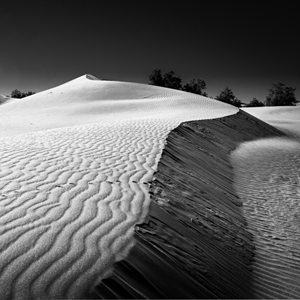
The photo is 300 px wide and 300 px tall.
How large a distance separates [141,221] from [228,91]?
74.6m

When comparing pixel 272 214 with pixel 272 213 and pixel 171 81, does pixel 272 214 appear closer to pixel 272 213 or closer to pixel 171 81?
pixel 272 213

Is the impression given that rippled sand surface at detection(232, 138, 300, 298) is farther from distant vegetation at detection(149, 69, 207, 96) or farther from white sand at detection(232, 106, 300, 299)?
distant vegetation at detection(149, 69, 207, 96)

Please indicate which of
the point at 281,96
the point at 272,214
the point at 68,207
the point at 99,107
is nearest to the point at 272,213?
the point at 272,214

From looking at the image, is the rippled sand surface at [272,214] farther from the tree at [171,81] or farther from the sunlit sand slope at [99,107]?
the tree at [171,81]

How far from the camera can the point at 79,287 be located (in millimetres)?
2658

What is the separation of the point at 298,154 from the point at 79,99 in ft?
70.7

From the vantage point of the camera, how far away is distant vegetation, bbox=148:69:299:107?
2707 inches

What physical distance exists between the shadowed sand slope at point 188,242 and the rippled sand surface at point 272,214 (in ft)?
0.59

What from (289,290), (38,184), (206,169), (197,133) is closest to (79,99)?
(197,133)

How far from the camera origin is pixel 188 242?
13.3 ft

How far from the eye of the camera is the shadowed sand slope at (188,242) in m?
3.04

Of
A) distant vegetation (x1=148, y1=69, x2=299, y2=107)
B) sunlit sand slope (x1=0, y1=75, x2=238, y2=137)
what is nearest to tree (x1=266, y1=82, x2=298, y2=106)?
distant vegetation (x1=148, y1=69, x2=299, y2=107)

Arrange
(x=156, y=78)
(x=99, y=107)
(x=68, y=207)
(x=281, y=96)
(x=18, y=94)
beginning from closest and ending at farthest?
(x=68, y=207) < (x=99, y=107) < (x=281, y=96) < (x=156, y=78) < (x=18, y=94)

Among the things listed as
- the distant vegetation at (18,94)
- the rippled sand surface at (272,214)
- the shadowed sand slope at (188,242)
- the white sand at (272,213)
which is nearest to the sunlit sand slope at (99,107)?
the white sand at (272,213)
